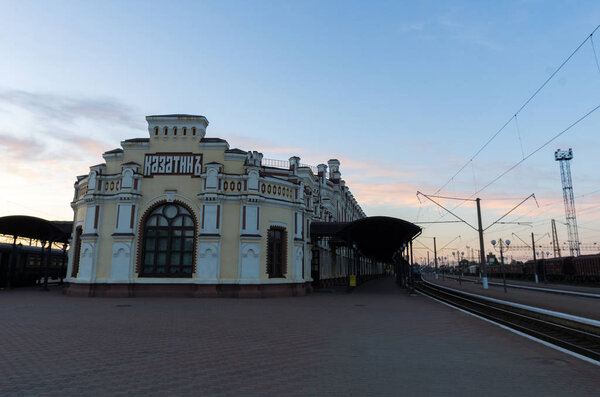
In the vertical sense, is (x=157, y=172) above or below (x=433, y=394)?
above

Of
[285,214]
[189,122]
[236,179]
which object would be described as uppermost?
[189,122]

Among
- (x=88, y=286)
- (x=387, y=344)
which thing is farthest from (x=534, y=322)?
(x=88, y=286)

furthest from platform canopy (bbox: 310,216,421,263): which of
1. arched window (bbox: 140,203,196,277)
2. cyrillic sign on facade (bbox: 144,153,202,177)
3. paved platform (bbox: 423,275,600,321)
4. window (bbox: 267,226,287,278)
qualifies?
cyrillic sign on facade (bbox: 144,153,202,177)

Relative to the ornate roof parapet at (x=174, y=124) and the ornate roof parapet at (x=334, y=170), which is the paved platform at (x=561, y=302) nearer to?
the ornate roof parapet at (x=174, y=124)

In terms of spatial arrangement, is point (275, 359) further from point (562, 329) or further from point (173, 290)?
point (173, 290)

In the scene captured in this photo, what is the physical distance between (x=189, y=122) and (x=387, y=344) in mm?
20569

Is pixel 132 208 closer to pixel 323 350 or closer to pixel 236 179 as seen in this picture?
pixel 236 179

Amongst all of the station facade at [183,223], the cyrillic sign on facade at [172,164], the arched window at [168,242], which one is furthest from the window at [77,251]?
the cyrillic sign on facade at [172,164]

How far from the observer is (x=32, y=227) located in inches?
1137

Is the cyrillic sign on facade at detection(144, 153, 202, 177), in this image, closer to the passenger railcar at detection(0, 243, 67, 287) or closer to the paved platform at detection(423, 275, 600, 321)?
the passenger railcar at detection(0, 243, 67, 287)

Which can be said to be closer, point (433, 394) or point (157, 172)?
point (433, 394)

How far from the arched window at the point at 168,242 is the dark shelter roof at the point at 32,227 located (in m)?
9.64

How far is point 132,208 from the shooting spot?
2375 centimetres

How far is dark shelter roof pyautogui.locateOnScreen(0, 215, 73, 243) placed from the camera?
2686cm
